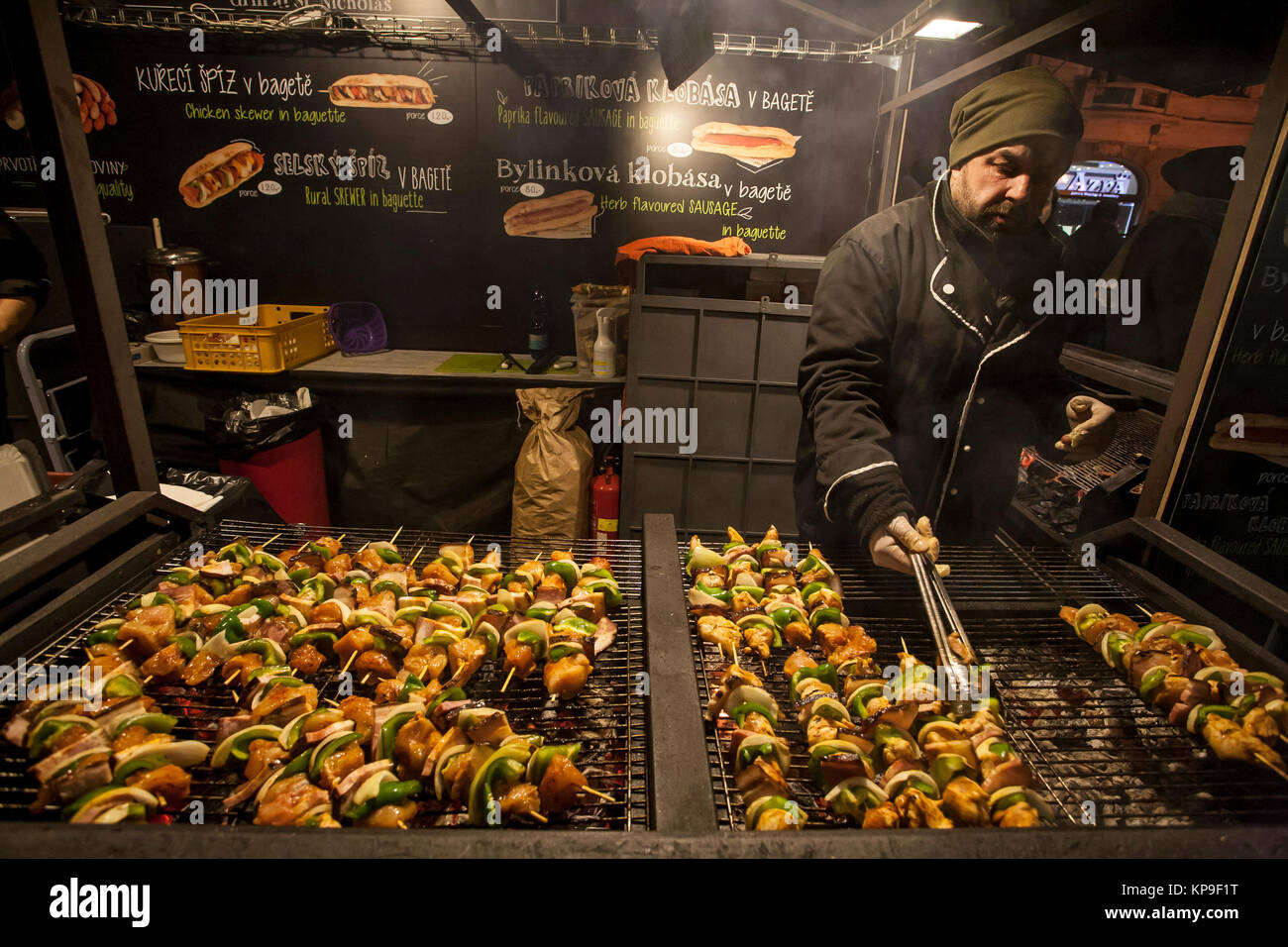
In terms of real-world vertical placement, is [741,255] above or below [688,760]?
above

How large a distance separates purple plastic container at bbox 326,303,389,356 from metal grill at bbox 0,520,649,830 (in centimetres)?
392

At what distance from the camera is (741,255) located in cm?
516

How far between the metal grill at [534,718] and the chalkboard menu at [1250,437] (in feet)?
7.51

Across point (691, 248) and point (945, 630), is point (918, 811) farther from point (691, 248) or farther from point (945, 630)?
point (691, 248)

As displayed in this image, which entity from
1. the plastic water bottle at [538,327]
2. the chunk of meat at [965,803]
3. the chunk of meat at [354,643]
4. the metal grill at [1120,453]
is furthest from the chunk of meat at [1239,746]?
the plastic water bottle at [538,327]

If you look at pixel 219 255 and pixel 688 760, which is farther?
pixel 219 255

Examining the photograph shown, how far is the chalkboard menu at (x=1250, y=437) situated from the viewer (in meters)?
2.39

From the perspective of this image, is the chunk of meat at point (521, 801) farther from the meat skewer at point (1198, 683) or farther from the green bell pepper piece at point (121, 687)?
the meat skewer at point (1198, 683)

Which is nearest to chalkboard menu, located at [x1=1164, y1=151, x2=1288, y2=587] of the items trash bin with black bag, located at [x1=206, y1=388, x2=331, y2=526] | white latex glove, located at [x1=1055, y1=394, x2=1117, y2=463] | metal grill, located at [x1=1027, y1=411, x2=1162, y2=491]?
white latex glove, located at [x1=1055, y1=394, x2=1117, y2=463]

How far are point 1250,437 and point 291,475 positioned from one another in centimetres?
590

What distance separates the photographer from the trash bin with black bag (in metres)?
4.89
